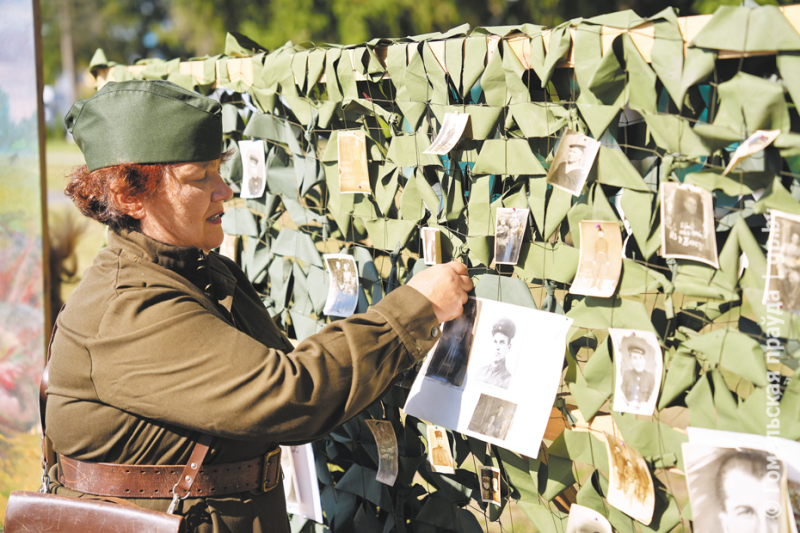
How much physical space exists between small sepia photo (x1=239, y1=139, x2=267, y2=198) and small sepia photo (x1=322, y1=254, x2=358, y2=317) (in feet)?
1.29

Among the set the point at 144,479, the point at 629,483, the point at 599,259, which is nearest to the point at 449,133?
the point at 599,259

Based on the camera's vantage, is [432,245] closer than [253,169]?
Yes

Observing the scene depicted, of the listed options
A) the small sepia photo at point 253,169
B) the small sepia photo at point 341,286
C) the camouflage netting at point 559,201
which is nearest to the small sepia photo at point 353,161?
the camouflage netting at point 559,201

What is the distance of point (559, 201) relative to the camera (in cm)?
131

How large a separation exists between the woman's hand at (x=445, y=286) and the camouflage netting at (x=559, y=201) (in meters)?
0.06

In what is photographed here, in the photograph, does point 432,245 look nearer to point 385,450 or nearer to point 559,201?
point 559,201

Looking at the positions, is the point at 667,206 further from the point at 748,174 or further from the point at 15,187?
the point at 15,187

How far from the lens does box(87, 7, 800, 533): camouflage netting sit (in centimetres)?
108

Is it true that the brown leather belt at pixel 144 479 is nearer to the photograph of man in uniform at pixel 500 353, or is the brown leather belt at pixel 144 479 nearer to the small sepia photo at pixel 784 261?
the photograph of man in uniform at pixel 500 353

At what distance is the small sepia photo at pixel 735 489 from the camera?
1.10 m

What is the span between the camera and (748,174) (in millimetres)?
1080

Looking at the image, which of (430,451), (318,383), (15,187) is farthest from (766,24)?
(15,187)

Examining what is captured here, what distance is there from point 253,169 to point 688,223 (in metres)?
1.40

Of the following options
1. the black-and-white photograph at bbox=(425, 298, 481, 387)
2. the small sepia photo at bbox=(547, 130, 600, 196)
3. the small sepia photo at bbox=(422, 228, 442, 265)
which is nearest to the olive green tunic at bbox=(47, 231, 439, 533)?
the black-and-white photograph at bbox=(425, 298, 481, 387)
